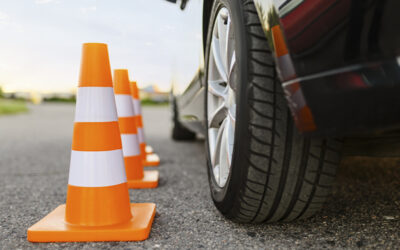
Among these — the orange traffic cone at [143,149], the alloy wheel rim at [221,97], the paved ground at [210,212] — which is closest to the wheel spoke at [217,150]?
the alloy wheel rim at [221,97]

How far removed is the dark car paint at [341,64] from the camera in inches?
35.9

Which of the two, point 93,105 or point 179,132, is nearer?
point 93,105

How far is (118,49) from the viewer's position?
1967mm

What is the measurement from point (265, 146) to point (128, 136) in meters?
1.35

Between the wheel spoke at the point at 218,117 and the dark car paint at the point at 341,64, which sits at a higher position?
the dark car paint at the point at 341,64

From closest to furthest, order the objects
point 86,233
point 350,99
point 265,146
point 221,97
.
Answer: point 350,99, point 265,146, point 86,233, point 221,97

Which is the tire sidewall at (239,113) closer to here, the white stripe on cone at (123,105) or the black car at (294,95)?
the black car at (294,95)

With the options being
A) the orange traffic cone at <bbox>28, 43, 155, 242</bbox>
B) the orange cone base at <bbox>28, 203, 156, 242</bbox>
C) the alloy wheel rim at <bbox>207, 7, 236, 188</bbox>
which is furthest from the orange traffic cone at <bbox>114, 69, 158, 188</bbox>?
the orange cone base at <bbox>28, 203, 156, 242</bbox>

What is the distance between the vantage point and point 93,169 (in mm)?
1511

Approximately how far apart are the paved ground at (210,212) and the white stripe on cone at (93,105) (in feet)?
1.61

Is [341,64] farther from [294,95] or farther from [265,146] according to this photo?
[265,146]

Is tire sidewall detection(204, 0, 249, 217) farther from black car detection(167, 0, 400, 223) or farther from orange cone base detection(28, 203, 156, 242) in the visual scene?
orange cone base detection(28, 203, 156, 242)

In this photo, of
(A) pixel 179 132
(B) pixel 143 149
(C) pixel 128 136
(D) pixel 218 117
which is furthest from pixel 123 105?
(A) pixel 179 132

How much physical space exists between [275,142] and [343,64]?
14.9 inches
